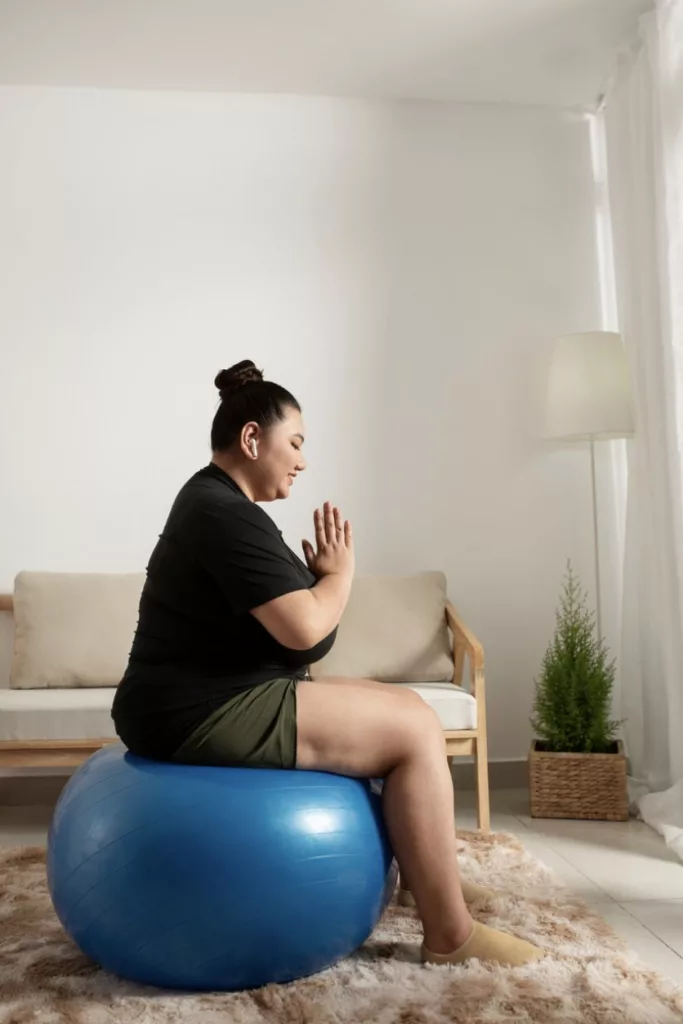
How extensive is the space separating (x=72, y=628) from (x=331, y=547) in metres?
1.80

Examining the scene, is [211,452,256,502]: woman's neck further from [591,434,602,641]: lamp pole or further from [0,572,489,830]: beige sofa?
[591,434,602,641]: lamp pole

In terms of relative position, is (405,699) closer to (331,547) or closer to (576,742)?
(331,547)

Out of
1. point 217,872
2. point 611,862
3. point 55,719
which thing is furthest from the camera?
point 55,719

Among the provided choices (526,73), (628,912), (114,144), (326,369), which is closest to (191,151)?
(114,144)

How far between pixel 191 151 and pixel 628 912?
3.26 metres

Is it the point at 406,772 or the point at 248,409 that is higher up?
the point at 248,409

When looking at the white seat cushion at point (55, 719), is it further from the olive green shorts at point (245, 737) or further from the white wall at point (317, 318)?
the olive green shorts at point (245, 737)

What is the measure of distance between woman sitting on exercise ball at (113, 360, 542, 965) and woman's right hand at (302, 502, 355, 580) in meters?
0.04

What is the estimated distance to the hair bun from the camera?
2.25m

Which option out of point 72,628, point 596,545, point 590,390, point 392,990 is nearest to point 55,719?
point 72,628

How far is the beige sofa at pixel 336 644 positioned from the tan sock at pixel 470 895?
0.84m

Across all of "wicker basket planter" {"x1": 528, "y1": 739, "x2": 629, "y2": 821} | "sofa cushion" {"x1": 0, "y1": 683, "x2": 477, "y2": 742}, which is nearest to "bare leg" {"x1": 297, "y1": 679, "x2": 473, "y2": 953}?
"sofa cushion" {"x1": 0, "y1": 683, "x2": 477, "y2": 742}

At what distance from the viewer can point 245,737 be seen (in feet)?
6.41

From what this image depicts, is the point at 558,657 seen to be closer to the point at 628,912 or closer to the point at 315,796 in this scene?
the point at 628,912
